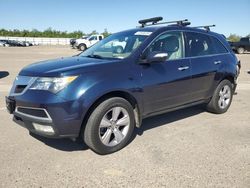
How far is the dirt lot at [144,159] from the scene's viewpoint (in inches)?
128

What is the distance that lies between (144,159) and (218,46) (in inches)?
129

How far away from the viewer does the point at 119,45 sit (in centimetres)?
483

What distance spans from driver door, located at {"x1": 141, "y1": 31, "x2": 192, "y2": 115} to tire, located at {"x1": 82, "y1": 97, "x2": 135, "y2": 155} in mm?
412

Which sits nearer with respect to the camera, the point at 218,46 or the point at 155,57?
the point at 155,57

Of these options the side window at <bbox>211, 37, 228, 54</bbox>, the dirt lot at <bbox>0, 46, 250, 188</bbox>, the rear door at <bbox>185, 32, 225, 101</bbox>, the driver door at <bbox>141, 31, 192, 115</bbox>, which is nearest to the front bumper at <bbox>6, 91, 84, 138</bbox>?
the dirt lot at <bbox>0, 46, 250, 188</bbox>

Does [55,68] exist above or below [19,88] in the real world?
above

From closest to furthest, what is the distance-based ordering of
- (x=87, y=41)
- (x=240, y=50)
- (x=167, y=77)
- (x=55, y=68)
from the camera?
(x=55, y=68) < (x=167, y=77) < (x=240, y=50) < (x=87, y=41)

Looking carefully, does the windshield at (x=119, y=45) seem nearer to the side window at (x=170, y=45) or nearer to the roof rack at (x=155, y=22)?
the side window at (x=170, y=45)

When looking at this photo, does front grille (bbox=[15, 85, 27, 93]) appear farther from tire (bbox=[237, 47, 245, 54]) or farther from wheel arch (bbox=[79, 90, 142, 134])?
tire (bbox=[237, 47, 245, 54])

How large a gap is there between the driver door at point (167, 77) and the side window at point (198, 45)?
201mm

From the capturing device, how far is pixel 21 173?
3.41 metres

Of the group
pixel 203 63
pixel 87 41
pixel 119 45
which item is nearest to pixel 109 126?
pixel 119 45

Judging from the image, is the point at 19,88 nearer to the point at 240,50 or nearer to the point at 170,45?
the point at 170,45

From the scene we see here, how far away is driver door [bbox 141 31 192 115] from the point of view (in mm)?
4340
